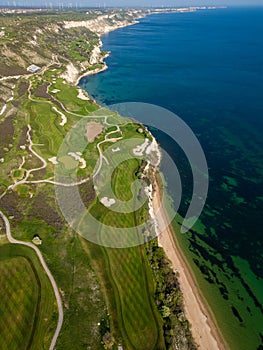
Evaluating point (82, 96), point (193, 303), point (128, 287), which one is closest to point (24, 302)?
point (128, 287)

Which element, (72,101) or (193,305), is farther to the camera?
(72,101)

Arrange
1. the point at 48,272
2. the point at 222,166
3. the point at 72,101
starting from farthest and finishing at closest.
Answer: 1. the point at 72,101
2. the point at 222,166
3. the point at 48,272

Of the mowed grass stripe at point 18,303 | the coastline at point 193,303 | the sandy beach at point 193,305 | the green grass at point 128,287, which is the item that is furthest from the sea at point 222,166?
the mowed grass stripe at point 18,303

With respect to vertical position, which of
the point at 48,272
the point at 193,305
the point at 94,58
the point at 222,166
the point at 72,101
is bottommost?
the point at 193,305

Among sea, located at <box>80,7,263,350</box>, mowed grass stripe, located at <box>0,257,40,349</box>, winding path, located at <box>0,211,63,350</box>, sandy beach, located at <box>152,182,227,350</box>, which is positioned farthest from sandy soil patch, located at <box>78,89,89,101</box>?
mowed grass stripe, located at <box>0,257,40,349</box>

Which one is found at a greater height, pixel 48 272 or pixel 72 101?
pixel 72 101

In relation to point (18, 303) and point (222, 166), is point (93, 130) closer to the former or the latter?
point (222, 166)

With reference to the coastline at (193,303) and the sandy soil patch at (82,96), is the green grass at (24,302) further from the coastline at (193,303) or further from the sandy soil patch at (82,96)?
the sandy soil patch at (82,96)

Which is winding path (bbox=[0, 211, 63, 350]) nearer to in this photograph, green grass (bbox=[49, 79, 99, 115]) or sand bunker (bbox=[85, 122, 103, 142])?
sand bunker (bbox=[85, 122, 103, 142])
